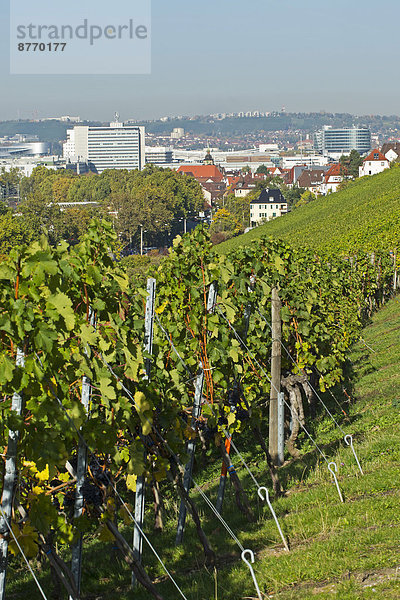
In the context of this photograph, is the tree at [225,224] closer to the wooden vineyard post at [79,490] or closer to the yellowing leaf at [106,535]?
the wooden vineyard post at [79,490]

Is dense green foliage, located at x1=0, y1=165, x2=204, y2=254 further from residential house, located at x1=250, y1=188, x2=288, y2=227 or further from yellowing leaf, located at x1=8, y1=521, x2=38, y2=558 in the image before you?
yellowing leaf, located at x1=8, y1=521, x2=38, y2=558

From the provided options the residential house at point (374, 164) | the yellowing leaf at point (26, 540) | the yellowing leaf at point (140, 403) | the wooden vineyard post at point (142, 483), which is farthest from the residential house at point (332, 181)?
the yellowing leaf at point (26, 540)

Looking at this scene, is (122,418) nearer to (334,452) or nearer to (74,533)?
(74,533)

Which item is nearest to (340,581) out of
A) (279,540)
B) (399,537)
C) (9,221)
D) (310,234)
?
(399,537)

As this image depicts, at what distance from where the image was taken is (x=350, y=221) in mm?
57531

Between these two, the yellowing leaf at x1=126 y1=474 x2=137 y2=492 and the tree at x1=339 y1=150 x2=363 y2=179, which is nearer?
the yellowing leaf at x1=126 y1=474 x2=137 y2=492

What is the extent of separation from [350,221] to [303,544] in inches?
2034

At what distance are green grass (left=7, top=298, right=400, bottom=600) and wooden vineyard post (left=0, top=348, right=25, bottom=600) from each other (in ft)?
1.80

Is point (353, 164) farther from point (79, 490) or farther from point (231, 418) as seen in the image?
point (79, 490)

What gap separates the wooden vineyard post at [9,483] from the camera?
539 cm

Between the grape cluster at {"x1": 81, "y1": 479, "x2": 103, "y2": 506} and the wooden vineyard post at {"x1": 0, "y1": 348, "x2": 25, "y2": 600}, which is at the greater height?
the wooden vineyard post at {"x1": 0, "y1": 348, "x2": 25, "y2": 600}

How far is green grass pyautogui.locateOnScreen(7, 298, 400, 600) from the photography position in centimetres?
660

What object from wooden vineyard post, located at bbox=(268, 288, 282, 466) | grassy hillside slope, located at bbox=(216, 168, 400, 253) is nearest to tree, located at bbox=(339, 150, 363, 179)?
grassy hillside slope, located at bbox=(216, 168, 400, 253)

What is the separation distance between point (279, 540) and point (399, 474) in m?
1.99
